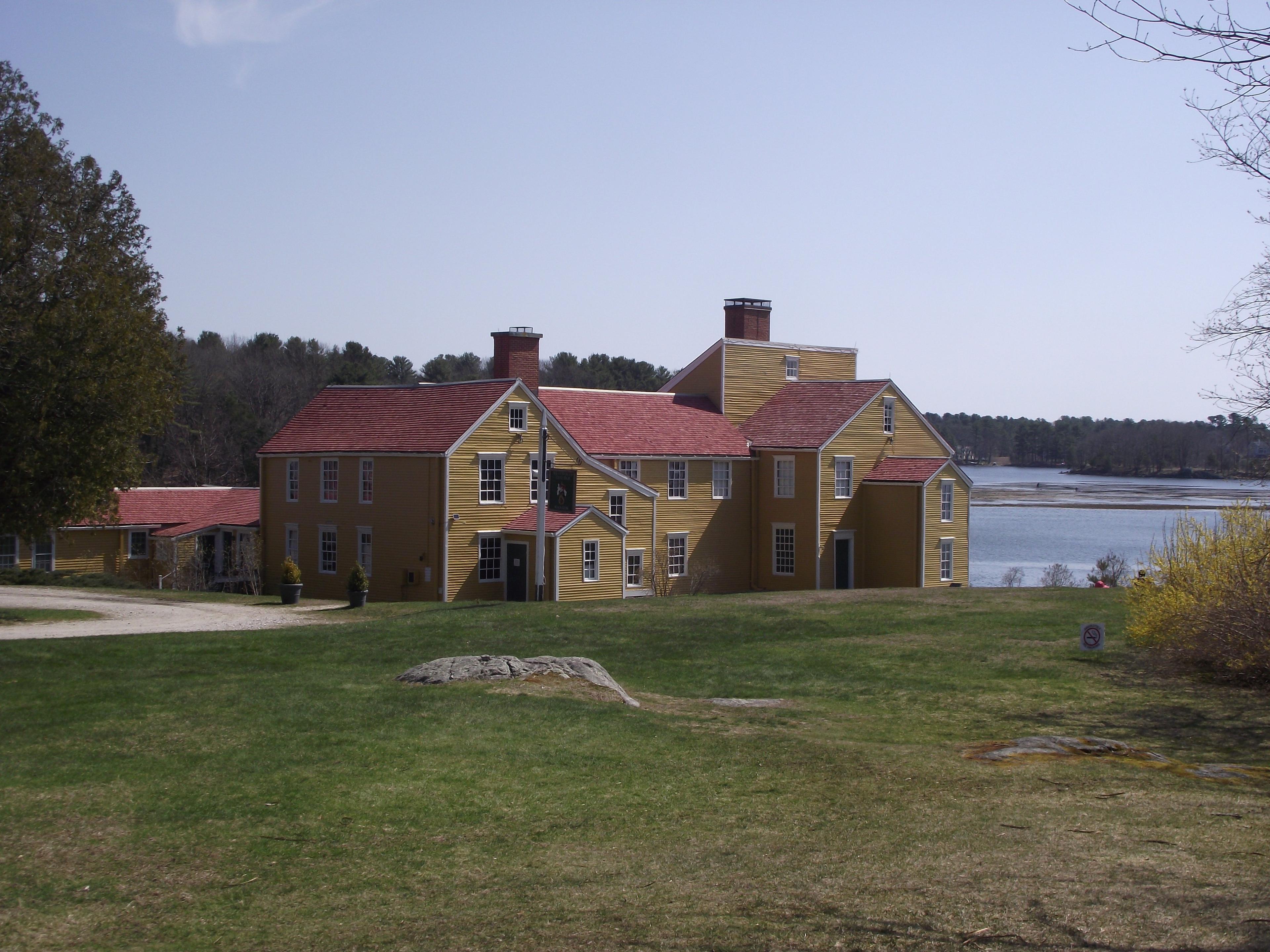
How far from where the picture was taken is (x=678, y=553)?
4356 cm

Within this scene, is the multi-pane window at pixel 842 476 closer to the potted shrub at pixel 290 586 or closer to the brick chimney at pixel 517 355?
the brick chimney at pixel 517 355

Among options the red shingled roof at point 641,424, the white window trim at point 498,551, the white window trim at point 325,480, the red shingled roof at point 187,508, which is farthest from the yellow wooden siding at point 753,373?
the red shingled roof at point 187,508

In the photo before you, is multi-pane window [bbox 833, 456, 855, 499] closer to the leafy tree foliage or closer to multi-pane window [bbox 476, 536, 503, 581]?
multi-pane window [bbox 476, 536, 503, 581]

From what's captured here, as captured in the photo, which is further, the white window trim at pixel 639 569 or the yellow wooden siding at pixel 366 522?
the white window trim at pixel 639 569

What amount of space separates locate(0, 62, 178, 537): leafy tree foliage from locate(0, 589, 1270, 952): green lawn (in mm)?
7334

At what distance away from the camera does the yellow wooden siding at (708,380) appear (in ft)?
Result: 156

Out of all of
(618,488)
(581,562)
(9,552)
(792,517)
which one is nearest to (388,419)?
(618,488)

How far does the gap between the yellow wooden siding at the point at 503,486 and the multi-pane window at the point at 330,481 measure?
18.3ft

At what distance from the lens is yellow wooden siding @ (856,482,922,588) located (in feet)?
139

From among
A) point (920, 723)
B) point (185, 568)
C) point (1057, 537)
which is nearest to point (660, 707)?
point (920, 723)

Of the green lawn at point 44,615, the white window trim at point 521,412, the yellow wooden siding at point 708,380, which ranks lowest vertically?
the green lawn at point 44,615

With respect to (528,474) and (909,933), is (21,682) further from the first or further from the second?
(528,474)

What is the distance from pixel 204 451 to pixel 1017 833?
2955 inches

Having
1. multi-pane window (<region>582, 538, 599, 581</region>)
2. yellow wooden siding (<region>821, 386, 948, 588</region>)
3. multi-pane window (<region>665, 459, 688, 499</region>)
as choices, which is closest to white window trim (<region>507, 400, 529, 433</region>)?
multi-pane window (<region>582, 538, 599, 581</region>)
